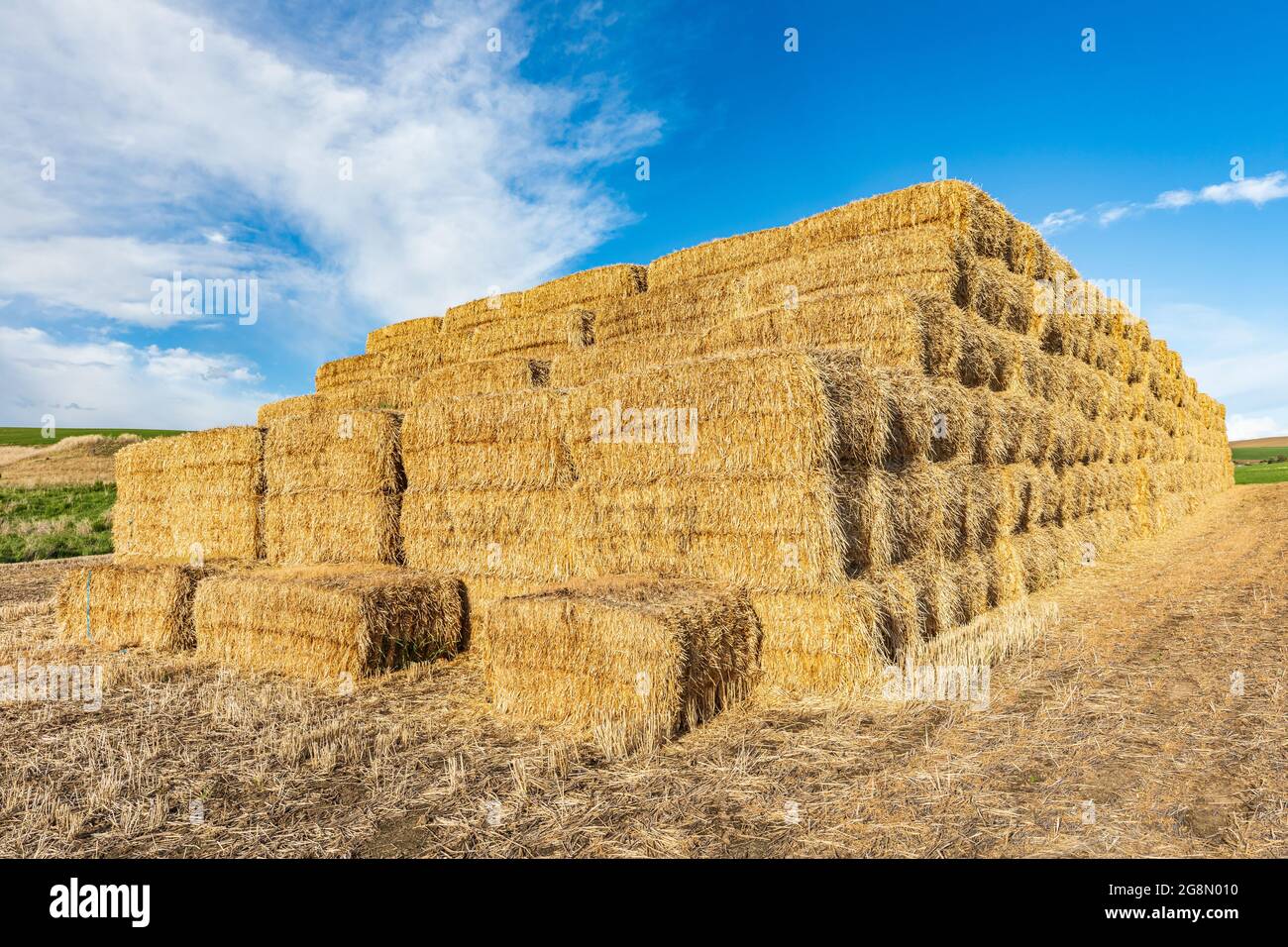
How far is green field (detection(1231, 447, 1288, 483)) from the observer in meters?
47.8

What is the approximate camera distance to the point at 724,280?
13609mm

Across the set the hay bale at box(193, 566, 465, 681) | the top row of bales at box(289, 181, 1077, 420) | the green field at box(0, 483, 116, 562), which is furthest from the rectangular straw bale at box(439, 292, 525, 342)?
the green field at box(0, 483, 116, 562)

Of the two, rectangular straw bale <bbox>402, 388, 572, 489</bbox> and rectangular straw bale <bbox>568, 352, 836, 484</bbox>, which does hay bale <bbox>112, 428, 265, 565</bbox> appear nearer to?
rectangular straw bale <bbox>402, 388, 572, 489</bbox>

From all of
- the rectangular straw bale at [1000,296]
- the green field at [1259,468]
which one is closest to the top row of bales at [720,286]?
the rectangular straw bale at [1000,296]

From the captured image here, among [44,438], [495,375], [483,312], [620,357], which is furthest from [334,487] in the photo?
[44,438]

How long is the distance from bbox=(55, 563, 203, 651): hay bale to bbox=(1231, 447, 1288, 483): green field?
2163 inches

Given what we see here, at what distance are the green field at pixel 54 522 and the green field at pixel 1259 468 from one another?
57678mm

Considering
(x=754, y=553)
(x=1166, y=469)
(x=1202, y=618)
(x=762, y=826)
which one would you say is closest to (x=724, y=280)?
(x=754, y=553)

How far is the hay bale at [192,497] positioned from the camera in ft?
38.9

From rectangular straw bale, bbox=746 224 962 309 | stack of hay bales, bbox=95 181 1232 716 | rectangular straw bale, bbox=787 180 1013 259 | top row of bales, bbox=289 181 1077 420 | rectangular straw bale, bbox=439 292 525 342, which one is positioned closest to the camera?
stack of hay bales, bbox=95 181 1232 716

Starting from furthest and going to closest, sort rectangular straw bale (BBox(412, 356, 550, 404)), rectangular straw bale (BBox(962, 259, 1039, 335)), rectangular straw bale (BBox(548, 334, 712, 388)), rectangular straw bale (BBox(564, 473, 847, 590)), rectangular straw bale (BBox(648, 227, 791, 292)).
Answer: rectangular straw bale (BBox(412, 356, 550, 404)) → rectangular straw bale (BBox(648, 227, 791, 292)) → rectangular straw bale (BBox(548, 334, 712, 388)) → rectangular straw bale (BBox(962, 259, 1039, 335)) → rectangular straw bale (BBox(564, 473, 847, 590))

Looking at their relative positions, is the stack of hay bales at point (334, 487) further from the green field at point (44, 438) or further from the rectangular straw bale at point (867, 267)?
the green field at point (44, 438)
